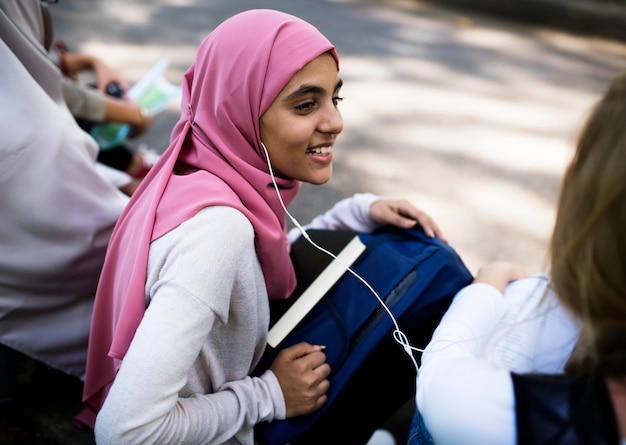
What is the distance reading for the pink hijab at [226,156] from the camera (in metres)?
1.44

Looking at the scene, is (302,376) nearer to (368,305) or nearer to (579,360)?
(368,305)

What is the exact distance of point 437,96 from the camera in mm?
4324

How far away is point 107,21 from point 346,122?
2517mm

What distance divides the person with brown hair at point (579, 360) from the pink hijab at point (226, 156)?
0.58 meters

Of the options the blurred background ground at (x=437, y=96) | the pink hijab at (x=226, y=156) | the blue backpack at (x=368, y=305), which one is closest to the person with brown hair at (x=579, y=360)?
the blue backpack at (x=368, y=305)

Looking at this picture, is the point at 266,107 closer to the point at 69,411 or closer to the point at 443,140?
the point at 69,411

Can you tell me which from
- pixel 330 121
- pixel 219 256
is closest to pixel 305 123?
pixel 330 121

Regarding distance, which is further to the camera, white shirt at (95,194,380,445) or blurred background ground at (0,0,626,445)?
blurred background ground at (0,0,626,445)

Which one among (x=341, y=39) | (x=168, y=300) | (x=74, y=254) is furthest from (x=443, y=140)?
(x=168, y=300)

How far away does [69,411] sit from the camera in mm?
2066

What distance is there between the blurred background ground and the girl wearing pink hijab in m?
0.74

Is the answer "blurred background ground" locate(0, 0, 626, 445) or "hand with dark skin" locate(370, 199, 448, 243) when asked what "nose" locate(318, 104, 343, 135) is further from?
"blurred background ground" locate(0, 0, 626, 445)

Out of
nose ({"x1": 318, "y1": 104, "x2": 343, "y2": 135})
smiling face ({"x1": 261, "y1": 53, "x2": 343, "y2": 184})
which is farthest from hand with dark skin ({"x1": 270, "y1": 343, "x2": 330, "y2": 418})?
nose ({"x1": 318, "y1": 104, "x2": 343, "y2": 135})

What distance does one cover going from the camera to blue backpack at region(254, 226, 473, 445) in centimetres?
156
